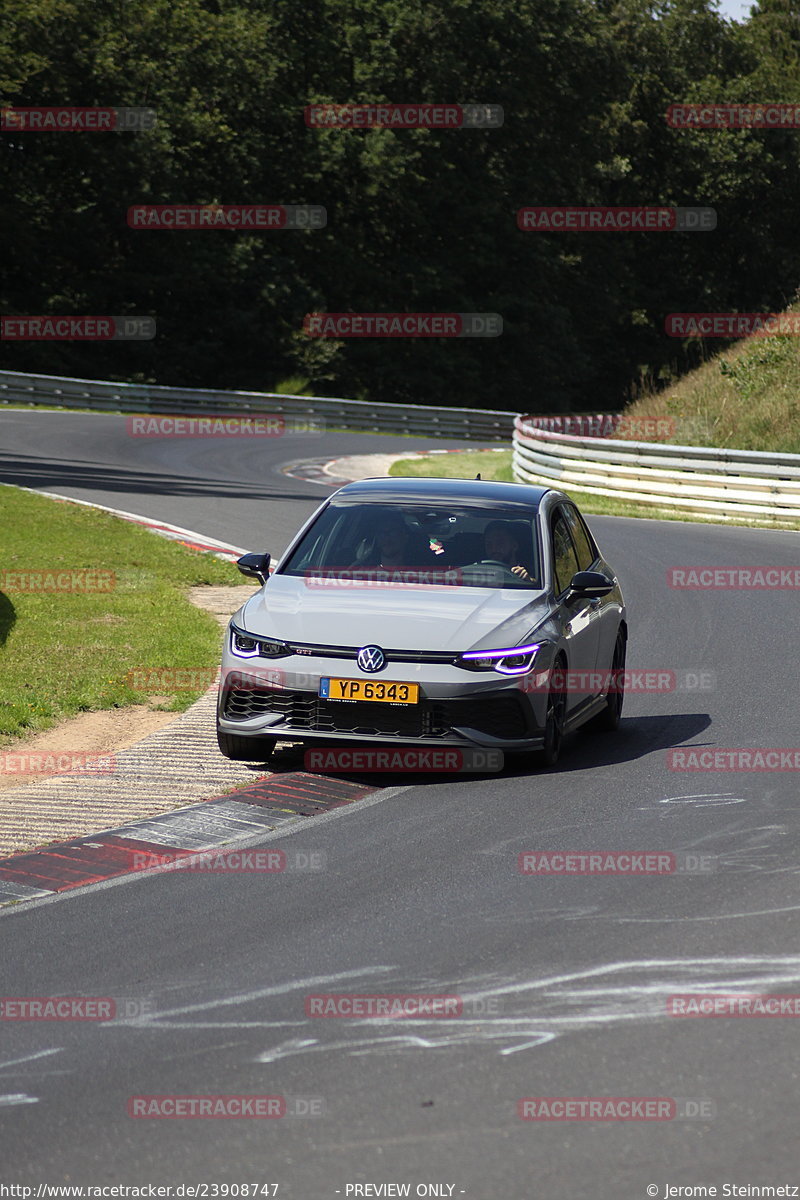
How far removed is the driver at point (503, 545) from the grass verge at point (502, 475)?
9.28 m

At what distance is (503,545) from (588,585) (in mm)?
650

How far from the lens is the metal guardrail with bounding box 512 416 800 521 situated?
26.9m

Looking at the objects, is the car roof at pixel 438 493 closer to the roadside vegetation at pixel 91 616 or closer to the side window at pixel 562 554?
the side window at pixel 562 554

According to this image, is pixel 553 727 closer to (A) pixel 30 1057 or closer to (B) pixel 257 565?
(B) pixel 257 565

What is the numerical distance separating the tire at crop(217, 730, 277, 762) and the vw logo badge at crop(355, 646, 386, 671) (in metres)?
0.82

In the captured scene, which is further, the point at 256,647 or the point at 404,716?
the point at 256,647

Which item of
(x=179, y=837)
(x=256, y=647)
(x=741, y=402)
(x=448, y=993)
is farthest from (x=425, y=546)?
(x=741, y=402)

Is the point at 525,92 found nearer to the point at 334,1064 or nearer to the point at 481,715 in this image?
the point at 481,715

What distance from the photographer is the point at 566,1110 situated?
16.0ft

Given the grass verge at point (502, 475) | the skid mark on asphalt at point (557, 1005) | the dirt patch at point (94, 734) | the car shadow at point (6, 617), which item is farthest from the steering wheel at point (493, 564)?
the grass verge at point (502, 475)

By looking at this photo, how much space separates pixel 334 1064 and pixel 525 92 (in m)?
66.4

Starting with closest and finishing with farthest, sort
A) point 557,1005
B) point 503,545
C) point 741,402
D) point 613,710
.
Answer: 1. point 557,1005
2. point 503,545
3. point 613,710
4. point 741,402

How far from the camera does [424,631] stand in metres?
9.54

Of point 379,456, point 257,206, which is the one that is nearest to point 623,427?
point 379,456
